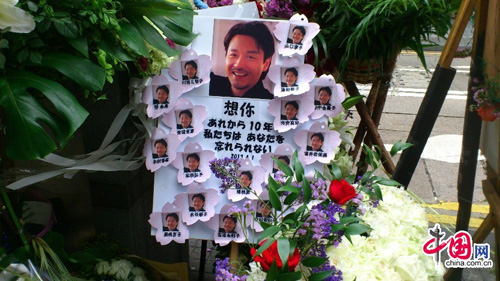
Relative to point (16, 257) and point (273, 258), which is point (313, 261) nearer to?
point (273, 258)

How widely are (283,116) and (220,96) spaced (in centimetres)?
22

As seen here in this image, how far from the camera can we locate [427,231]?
164cm

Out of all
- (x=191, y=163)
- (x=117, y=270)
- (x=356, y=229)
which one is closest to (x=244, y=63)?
(x=191, y=163)

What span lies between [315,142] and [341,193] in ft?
1.23

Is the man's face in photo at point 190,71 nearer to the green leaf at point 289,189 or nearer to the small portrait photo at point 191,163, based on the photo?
the small portrait photo at point 191,163

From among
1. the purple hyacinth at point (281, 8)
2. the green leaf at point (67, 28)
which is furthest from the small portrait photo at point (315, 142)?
the green leaf at point (67, 28)

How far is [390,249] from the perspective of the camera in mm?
1504

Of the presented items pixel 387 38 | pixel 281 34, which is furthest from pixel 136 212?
pixel 387 38

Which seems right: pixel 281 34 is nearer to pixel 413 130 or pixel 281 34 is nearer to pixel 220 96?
pixel 220 96

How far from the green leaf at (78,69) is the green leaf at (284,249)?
2.07 ft

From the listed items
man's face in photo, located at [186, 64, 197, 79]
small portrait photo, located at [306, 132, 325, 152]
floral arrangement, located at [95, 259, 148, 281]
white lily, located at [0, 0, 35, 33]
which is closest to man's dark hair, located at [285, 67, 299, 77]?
small portrait photo, located at [306, 132, 325, 152]

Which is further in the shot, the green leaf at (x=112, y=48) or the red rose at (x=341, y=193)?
the green leaf at (x=112, y=48)

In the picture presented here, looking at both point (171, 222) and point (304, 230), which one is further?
point (171, 222)

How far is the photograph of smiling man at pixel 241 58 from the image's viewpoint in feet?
5.82
